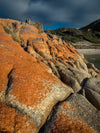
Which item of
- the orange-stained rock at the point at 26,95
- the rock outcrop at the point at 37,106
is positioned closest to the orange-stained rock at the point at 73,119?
the rock outcrop at the point at 37,106

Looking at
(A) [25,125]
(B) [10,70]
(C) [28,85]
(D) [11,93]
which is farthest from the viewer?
(B) [10,70]

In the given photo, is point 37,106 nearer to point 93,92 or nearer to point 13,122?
point 13,122

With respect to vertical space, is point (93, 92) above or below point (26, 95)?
below

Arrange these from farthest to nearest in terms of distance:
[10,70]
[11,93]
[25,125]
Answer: [10,70]
[11,93]
[25,125]

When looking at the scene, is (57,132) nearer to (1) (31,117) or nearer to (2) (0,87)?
(1) (31,117)

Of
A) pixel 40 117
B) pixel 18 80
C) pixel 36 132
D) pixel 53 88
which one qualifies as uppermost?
pixel 18 80

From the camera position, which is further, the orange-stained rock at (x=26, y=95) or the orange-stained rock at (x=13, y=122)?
the orange-stained rock at (x=26, y=95)

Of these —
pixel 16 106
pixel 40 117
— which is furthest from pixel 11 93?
pixel 40 117

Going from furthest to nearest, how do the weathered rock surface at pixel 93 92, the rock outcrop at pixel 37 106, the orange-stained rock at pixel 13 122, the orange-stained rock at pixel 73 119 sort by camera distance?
the weathered rock surface at pixel 93 92 → the orange-stained rock at pixel 73 119 → the rock outcrop at pixel 37 106 → the orange-stained rock at pixel 13 122

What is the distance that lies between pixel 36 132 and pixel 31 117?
946 millimetres

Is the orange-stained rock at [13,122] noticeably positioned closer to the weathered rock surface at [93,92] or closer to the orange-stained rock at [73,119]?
the orange-stained rock at [73,119]

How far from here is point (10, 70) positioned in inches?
333

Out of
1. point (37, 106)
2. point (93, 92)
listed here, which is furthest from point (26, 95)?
point (93, 92)

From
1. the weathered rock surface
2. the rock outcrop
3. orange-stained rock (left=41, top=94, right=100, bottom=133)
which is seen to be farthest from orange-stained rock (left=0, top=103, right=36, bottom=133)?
the weathered rock surface
